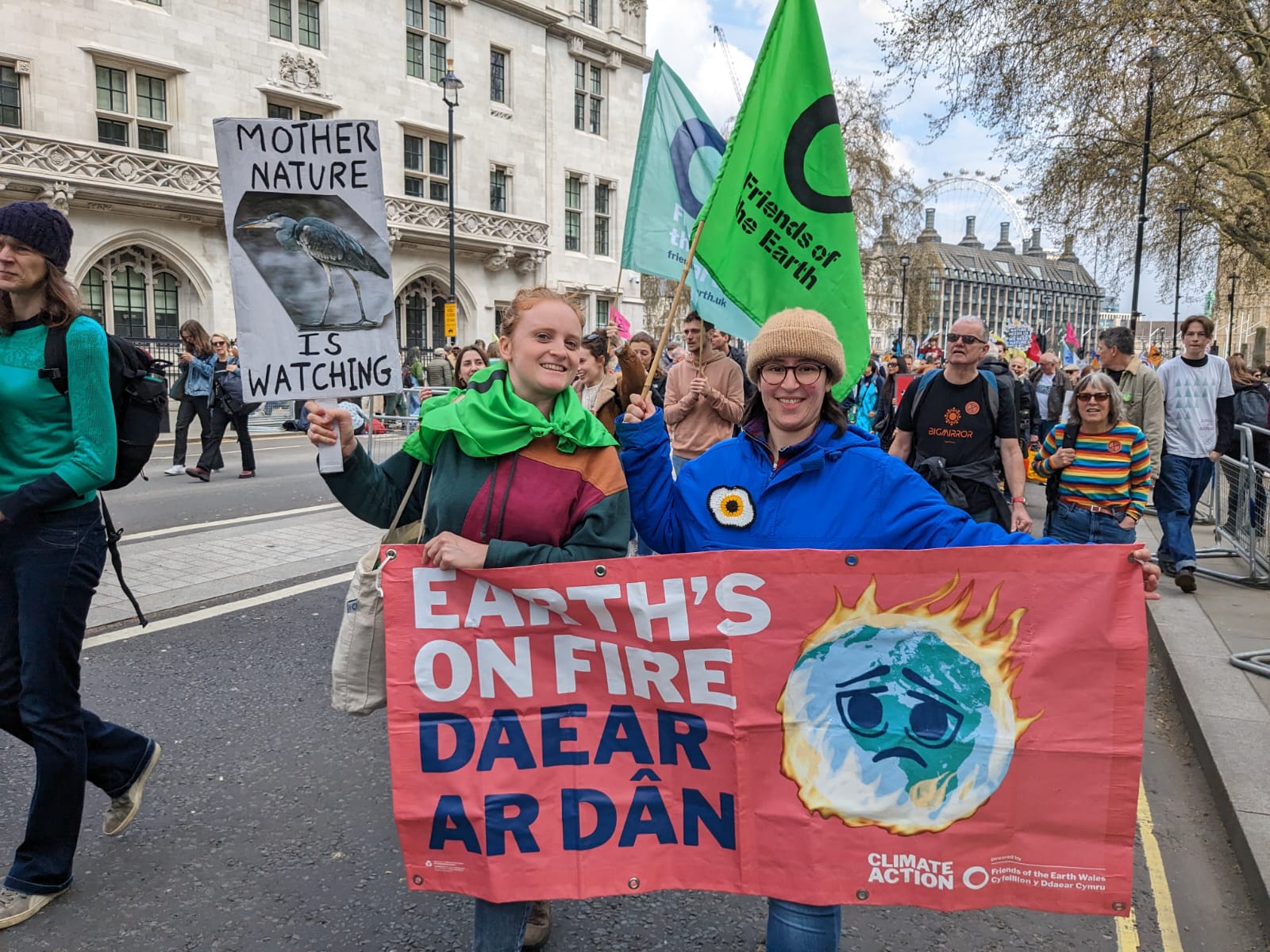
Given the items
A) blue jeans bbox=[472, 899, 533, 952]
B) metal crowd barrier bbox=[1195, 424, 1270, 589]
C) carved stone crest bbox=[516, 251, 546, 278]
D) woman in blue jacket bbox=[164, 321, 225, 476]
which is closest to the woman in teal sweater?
blue jeans bbox=[472, 899, 533, 952]

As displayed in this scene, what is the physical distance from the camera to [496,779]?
2.48 meters

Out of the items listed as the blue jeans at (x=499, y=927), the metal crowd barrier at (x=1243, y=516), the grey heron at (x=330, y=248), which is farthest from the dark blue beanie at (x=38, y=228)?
the metal crowd barrier at (x=1243, y=516)

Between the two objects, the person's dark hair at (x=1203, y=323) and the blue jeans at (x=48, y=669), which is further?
the person's dark hair at (x=1203, y=323)

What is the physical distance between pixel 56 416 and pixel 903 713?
2.66 m

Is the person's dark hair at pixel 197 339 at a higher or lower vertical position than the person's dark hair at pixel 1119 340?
higher

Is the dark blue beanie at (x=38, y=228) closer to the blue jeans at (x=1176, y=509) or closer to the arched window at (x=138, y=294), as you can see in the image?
the blue jeans at (x=1176, y=509)

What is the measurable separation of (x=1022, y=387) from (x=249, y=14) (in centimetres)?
2505

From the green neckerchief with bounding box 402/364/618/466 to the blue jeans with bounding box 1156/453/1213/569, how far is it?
22.1 ft

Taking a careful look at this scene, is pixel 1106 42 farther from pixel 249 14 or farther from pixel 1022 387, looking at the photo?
pixel 249 14

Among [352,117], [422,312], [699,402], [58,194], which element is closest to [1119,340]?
[699,402]

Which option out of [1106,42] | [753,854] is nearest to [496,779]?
[753,854]

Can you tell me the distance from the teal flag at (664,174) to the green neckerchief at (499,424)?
12.9 ft

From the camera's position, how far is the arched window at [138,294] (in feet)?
79.7

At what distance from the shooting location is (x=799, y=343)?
2457 millimetres
